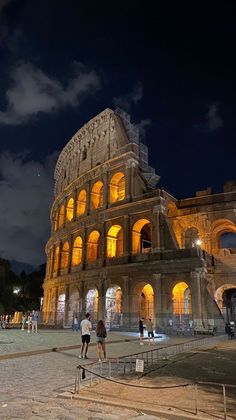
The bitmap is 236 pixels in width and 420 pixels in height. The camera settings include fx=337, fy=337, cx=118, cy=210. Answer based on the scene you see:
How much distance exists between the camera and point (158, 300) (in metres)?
28.0

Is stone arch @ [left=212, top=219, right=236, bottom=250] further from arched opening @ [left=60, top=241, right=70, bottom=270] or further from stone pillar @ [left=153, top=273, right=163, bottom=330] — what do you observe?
arched opening @ [left=60, top=241, right=70, bottom=270]

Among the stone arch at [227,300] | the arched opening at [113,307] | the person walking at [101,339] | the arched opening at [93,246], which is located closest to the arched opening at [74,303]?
the arched opening at [93,246]

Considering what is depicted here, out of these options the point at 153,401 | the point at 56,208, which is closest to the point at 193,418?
the point at 153,401

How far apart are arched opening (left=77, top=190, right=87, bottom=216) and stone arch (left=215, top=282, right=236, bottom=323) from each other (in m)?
18.6

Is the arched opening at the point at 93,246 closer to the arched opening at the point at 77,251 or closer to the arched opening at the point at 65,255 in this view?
the arched opening at the point at 77,251

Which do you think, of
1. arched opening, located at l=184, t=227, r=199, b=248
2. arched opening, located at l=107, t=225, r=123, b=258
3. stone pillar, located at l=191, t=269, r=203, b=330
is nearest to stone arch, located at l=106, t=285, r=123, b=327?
arched opening, located at l=107, t=225, r=123, b=258

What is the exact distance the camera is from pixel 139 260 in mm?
30297

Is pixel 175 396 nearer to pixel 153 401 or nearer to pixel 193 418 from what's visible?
pixel 153 401

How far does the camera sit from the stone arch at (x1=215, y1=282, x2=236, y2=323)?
29.0 metres

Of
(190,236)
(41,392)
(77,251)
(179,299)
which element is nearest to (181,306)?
(179,299)

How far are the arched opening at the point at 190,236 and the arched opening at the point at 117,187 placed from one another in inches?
324

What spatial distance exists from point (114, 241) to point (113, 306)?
6484 millimetres

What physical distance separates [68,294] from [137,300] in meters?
10.2

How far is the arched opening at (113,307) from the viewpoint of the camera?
103 feet
